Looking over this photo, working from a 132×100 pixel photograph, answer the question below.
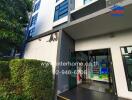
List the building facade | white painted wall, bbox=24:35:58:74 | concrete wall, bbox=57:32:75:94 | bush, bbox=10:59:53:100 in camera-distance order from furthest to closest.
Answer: white painted wall, bbox=24:35:58:74 → concrete wall, bbox=57:32:75:94 → the building facade → bush, bbox=10:59:53:100

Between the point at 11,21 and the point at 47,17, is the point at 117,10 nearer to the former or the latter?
the point at 47,17

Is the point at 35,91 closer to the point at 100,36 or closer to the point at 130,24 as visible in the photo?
the point at 100,36

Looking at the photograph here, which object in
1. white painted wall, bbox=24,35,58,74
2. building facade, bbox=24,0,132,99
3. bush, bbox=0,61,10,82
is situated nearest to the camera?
building facade, bbox=24,0,132,99

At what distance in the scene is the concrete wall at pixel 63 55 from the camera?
5522mm

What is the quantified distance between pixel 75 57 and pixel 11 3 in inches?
243

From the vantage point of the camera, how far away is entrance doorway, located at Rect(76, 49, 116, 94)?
638 cm

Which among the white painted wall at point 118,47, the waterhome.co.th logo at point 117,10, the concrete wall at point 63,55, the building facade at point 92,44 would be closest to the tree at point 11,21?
the building facade at point 92,44

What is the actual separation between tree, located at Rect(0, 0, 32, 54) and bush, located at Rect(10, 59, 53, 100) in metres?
3.53

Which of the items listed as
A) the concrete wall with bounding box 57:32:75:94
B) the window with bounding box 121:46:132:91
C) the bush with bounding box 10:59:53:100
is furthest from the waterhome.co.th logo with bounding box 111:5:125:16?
the bush with bounding box 10:59:53:100

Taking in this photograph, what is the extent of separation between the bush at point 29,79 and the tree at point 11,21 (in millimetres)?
3527

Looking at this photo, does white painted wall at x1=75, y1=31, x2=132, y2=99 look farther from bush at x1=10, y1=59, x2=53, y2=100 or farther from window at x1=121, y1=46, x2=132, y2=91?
bush at x1=10, y1=59, x2=53, y2=100

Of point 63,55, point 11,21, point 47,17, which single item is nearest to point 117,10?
point 63,55

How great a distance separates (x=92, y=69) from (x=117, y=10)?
4045 millimetres

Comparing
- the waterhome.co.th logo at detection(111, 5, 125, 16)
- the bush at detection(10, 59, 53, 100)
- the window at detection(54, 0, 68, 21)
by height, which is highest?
the window at detection(54, 0, 68, 21)
